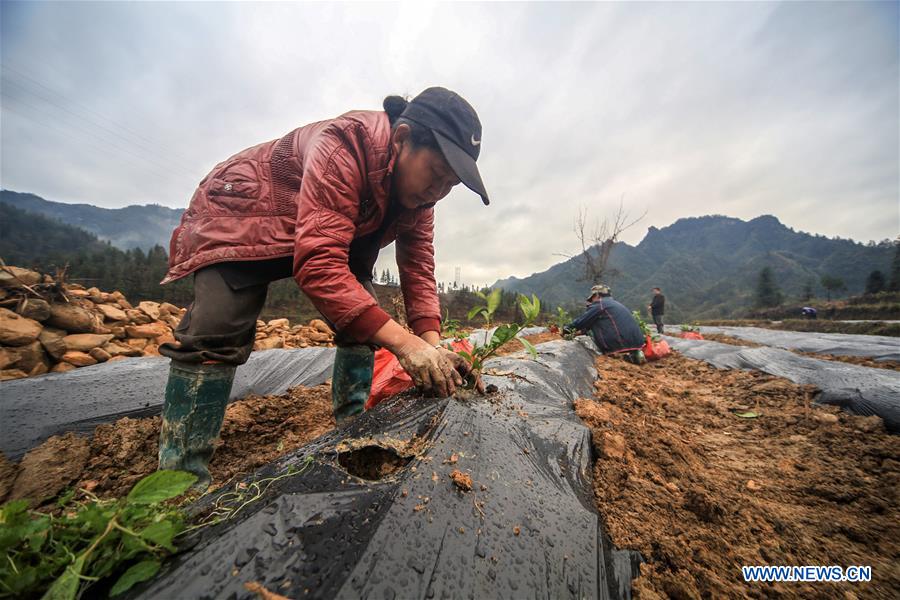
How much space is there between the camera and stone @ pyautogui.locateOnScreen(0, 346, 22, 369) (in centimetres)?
200

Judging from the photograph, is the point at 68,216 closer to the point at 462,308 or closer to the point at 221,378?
the point at 462,308

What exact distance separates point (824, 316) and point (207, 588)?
77.1 ft

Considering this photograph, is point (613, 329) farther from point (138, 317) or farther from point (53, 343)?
point (138, 317)

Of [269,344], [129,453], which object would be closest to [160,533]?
[129,453]

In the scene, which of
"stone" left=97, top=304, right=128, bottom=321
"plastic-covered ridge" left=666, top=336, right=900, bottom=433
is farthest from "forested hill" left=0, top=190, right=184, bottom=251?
"plastic-covered ridge" left=666, top=336, right=900, bottom=433

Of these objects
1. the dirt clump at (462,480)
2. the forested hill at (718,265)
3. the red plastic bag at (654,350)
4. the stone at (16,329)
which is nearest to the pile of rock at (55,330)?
the stone at (16,329)

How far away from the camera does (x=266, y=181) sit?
1.26m

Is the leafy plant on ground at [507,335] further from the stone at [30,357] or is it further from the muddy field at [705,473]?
the stone at [30,357]

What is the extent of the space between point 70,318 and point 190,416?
2.47 m

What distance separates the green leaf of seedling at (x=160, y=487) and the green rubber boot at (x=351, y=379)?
1.14 metres

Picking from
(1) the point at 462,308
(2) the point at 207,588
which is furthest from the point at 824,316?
(2) the point at 207,588

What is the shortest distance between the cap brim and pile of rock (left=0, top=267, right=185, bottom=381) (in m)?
2.91

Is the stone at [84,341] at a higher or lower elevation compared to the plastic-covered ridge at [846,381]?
higher

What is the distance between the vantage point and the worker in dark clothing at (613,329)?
4.23m
